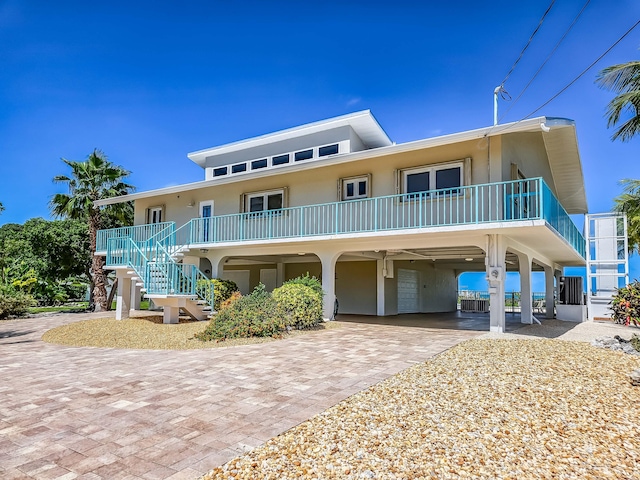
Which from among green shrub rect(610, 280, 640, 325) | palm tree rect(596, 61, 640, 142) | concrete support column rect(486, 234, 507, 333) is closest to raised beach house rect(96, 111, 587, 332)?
concrete support column rect(486, 234, 507, 333)

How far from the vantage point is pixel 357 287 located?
19000mm

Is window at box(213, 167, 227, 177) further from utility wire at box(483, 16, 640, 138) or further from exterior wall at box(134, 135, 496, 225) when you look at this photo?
utility wire at box(483, 16, 640, 138)

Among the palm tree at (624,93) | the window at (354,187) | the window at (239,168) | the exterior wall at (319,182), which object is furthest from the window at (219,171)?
the palm tree at (624,93)

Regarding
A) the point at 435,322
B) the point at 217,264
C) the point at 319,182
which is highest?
the point at 319,182

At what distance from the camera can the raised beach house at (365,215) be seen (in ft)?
37.5

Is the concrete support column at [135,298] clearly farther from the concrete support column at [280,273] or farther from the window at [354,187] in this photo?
the window at [354,187]

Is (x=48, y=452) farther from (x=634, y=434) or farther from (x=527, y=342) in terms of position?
(x=527, y=342)

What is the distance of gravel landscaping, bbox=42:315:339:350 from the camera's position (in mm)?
9820

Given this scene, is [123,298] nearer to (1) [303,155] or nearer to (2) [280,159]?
(2) [280,159]

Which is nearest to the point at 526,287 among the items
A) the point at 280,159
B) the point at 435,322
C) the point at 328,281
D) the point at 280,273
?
the point at 435,322

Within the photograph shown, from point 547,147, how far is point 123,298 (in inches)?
659

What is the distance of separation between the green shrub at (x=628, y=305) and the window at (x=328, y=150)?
39.3 feet

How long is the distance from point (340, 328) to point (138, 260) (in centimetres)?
735

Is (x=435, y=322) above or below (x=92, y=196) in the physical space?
below
